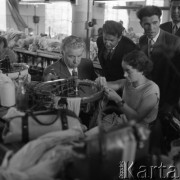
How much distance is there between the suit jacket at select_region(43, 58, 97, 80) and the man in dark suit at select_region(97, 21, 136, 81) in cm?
21

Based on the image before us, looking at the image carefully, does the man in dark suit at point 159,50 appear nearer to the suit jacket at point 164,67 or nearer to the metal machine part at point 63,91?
the suit jacket at point 164,67

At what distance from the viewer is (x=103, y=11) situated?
9805 mm

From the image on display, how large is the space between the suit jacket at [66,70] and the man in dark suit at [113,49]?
8.3 inches

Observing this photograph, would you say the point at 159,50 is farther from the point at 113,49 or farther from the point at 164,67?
the point at 113,49

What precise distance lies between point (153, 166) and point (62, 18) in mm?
9039

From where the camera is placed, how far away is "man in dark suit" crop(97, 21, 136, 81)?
256 centimetres

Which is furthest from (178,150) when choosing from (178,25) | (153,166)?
(178,25)

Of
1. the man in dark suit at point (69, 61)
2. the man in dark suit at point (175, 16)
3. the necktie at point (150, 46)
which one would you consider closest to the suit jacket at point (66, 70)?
the man in dark suit at point (69, 61)

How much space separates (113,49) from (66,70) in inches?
22.8

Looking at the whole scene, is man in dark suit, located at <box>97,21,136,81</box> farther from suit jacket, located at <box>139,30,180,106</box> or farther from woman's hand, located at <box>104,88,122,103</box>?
woman's hand, located at <box>104,88,122,103</box>

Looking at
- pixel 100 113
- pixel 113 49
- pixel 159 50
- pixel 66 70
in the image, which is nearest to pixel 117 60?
pixel 113 49

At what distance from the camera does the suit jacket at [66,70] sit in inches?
100

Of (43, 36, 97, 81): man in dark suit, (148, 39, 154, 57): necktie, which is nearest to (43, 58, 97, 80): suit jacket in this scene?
(43, 36, 97, 81): man in dark suit

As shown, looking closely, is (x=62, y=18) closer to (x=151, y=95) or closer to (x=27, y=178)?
(x=151, y=95)
